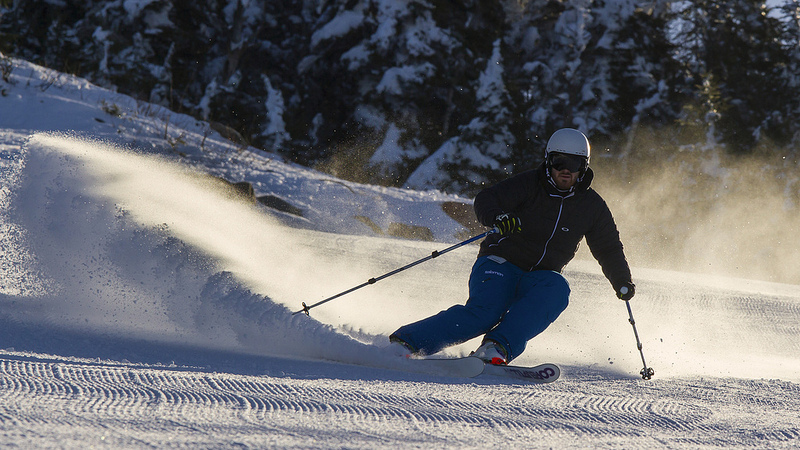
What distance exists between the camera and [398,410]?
248 centimetres

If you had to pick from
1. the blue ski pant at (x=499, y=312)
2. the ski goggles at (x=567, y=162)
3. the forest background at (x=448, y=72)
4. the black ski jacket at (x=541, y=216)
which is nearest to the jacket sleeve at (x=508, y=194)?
the black ski jacket at (x=541, y=216)

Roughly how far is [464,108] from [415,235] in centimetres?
1587

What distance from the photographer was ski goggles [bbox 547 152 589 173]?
4.12 m

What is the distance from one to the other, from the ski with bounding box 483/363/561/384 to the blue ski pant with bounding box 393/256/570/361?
157mm

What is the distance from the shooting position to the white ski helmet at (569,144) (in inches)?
163

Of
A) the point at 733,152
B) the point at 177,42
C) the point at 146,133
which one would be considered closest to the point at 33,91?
the point at 146,133

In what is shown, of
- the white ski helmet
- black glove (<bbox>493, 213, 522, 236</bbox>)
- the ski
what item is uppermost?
the white ski helmet

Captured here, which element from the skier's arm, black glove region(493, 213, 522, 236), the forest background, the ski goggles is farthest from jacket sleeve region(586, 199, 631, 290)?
the forest background

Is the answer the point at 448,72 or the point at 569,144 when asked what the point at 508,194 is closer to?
the point at 569,144

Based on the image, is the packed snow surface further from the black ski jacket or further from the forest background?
the forest background

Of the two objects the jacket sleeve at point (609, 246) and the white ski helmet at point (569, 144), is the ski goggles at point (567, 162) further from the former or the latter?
the jacket sleeve at point (609, 246)

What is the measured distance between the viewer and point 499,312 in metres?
4.00

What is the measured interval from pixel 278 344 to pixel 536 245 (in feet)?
5.04

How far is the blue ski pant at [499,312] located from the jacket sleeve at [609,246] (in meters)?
0.40
